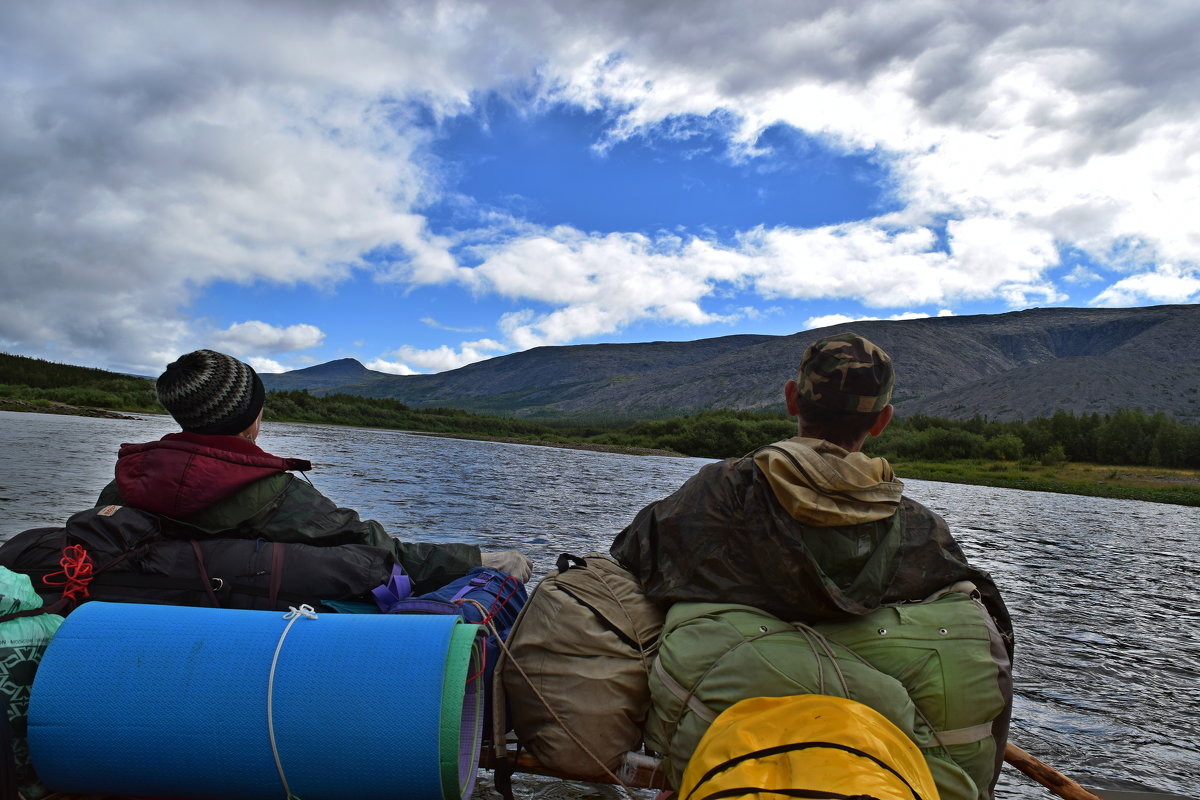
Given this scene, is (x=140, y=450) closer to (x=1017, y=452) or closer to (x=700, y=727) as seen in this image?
(x=700, y=727)

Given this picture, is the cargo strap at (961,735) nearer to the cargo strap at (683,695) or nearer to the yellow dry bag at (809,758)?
the yellow dry bag at (809,758)

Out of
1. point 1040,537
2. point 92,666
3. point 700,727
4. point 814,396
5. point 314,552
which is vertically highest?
point 814,396

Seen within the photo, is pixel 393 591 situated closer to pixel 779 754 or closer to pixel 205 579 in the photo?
pixel 205 579

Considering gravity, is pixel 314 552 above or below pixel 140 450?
below

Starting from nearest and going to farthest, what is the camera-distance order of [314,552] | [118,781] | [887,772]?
[887,772] → [118,781] → [314,552]

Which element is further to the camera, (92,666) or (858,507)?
(858,507)

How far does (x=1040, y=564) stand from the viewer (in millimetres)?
17500

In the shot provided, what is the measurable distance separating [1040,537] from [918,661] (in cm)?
2513

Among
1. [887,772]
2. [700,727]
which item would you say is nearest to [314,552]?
[700,727]

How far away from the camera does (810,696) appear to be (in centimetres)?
269

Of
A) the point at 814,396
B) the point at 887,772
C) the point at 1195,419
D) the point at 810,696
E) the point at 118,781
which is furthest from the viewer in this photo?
the point at 1195,419

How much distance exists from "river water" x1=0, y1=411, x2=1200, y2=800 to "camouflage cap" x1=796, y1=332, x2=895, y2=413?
302cm

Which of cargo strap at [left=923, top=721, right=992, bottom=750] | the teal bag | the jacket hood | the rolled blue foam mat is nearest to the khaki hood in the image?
cargo strap at [left=923, top=721, right=992, bottom=750]

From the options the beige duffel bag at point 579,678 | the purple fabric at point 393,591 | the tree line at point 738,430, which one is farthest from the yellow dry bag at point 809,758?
the tree line at point 738,430
